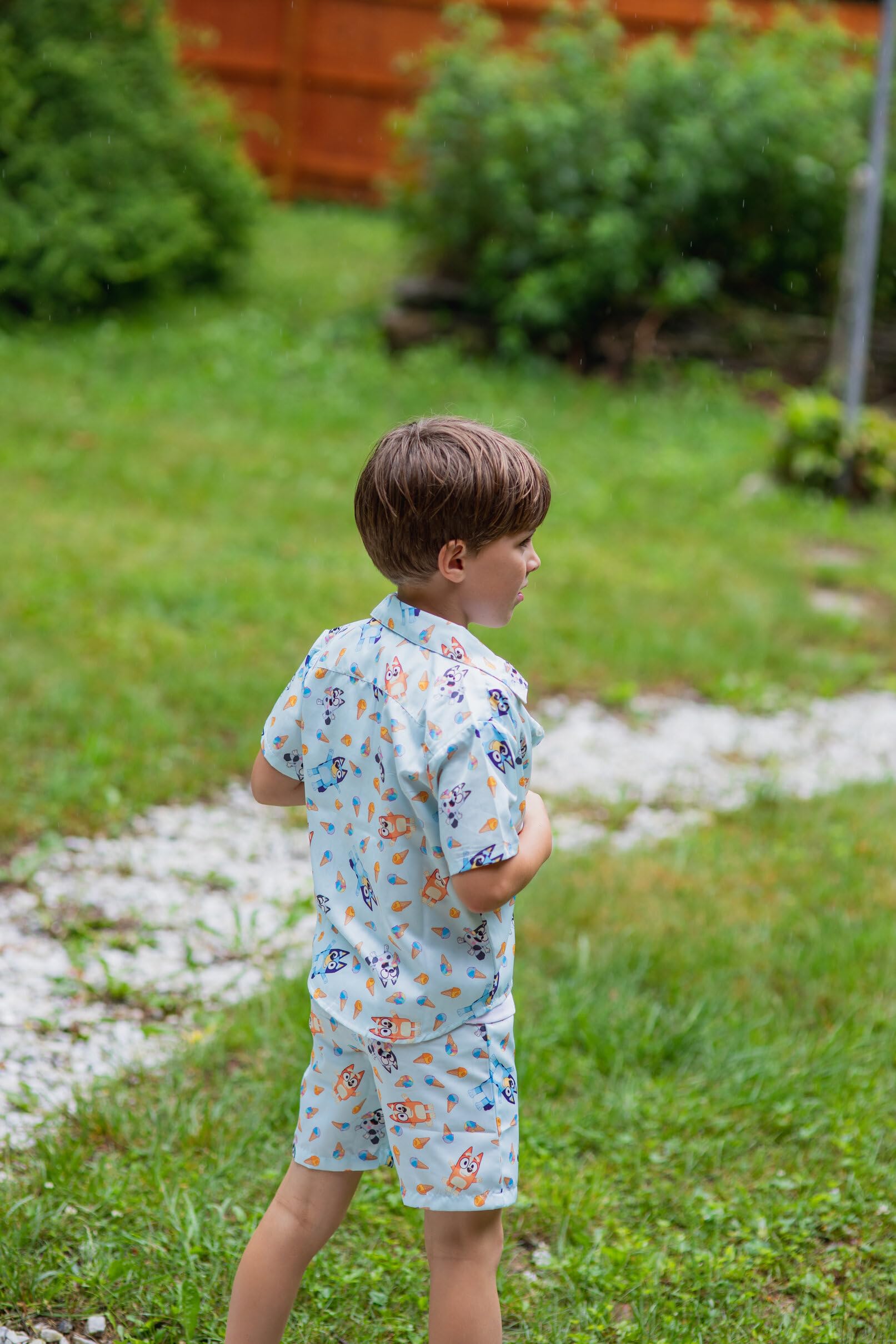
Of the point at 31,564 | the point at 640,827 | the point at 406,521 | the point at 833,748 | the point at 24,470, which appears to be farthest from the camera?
the point at 24,470

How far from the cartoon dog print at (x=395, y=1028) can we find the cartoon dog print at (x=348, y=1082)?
0.38 ft

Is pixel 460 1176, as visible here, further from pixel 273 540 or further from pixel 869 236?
pixel 869 236

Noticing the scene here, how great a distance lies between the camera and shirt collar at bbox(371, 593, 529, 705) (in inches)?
62.0

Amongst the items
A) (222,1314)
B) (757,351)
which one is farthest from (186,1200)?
(757,351)

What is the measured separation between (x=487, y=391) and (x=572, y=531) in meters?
2.26

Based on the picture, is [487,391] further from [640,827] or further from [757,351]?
[640,827]

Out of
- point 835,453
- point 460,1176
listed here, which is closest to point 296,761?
point 460,1176

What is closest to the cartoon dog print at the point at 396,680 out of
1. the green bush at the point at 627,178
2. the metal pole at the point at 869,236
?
the metal pole at the point at 869,236

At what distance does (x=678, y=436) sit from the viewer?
25.8ft

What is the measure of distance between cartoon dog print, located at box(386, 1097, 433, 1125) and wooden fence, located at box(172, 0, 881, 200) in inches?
482

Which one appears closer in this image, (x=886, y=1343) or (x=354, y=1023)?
(x=354, y=1023)

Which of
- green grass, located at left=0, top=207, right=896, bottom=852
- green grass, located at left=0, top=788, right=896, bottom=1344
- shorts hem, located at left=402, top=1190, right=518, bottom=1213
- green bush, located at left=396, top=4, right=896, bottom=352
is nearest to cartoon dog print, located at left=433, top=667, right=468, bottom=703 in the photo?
shorts hem, located at left=402, top=1190, right=518, bottom=1213

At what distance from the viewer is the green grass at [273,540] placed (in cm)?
413

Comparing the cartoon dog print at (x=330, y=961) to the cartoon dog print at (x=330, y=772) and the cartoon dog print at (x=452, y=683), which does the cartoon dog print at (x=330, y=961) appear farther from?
the cartoon dog print at (x=452, y=683)
